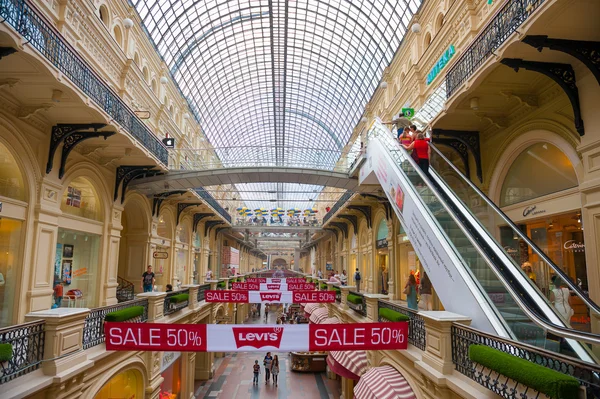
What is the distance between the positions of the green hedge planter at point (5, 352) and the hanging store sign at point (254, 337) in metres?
2.21

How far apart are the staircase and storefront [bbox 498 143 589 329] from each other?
51.6 feet

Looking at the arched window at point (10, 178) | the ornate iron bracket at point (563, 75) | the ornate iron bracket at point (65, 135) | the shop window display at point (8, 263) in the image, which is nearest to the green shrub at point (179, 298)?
the shop window display at point (8, 263)

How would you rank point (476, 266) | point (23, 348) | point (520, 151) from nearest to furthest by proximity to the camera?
1. point (23, 348)
2. point (476, 266)
3. point (520, 151)

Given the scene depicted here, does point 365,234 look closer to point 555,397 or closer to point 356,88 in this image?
point 356,88

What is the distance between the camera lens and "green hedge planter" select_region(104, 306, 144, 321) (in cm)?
916

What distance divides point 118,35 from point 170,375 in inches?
567

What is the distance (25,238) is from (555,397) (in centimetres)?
1189

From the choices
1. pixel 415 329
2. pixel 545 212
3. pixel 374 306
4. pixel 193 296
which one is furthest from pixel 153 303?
pixel 545 212

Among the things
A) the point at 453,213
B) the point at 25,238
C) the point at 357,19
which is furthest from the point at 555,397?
the point at 357,19

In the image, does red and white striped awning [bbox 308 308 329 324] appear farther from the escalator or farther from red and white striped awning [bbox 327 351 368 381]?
the escalator

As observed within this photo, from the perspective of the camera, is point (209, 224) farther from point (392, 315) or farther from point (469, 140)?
point (392, 315)

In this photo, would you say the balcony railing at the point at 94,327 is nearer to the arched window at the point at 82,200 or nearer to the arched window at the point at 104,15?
the arched window at the point at 82,200

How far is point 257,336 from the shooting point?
25.1 ft

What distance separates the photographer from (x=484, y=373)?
18.3ft
